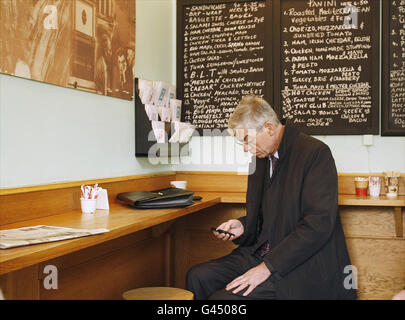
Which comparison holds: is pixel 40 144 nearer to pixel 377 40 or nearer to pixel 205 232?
pixel 205 232

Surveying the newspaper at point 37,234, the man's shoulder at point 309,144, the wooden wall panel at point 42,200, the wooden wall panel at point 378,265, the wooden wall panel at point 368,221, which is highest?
the man's shoulder at point 309,144

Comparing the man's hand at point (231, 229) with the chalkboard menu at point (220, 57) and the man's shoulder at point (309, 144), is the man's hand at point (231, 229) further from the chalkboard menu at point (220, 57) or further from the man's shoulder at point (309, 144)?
the chalkboard menu at point (220, 57)

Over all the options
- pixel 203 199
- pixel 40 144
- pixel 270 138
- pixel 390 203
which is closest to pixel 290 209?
pixel 270 138

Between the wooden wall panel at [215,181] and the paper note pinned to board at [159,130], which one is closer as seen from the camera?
the paper note pinned to board at [159,130]

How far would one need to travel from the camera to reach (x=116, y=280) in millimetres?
2736

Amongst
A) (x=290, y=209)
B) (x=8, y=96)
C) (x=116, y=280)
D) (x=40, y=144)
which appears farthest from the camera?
(x=116, y=280)

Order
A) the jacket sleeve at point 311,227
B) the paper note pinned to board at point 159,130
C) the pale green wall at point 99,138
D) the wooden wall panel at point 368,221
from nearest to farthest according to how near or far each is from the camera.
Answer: the pale green wall at point 99,138, the jacket sleeve at point 311,227, the paper note pinned to board at point 159,130, the wooden wall panel at point 368,221

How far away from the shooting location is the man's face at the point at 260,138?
2.39 m

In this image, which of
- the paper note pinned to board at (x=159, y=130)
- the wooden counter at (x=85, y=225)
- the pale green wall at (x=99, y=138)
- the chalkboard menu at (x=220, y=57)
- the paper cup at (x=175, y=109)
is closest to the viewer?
the wooden counter at (x=85, y=225)

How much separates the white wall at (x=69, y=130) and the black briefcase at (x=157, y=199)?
10.1 inches

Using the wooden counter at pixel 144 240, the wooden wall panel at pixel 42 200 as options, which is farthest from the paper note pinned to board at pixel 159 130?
the wooden wall panel at pixel 42 200

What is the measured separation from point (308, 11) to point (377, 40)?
0.55 meters

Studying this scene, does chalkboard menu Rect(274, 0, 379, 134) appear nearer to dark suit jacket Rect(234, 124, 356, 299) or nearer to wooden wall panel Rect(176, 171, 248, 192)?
wooden wall panel Rect(176, 171, 248, 192)

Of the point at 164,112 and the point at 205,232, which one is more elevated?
the point at 164,112
